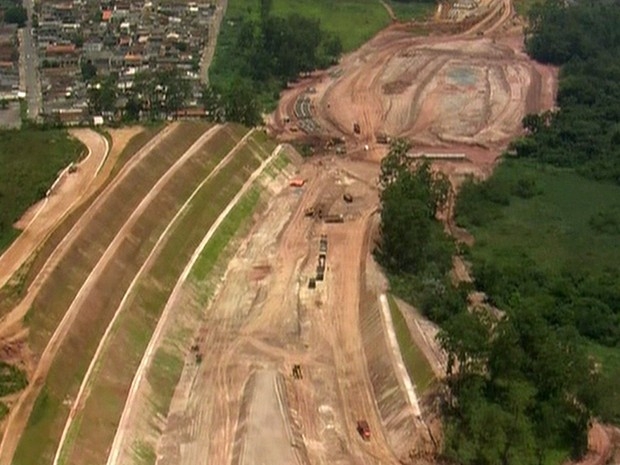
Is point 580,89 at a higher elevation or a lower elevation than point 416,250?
higher

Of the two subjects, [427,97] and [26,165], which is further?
[427,97]

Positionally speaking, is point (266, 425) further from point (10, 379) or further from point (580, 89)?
point (580, 89)

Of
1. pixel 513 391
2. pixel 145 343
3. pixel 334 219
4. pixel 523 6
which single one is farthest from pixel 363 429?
pixel 523 6

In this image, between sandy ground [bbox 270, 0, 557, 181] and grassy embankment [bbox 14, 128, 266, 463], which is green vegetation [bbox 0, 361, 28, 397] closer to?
grassy embankment [bbox 14, 128, 266, 463]

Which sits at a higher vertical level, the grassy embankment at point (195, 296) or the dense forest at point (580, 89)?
the dense forest at point (580, 89)

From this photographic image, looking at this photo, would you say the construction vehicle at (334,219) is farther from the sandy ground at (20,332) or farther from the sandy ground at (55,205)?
the sandy ground at (55,205)

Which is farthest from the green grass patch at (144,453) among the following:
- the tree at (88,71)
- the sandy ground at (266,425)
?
the tree at (88,71)
